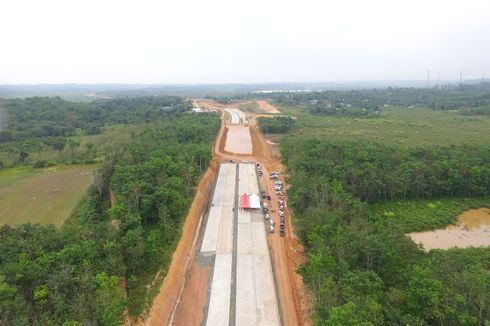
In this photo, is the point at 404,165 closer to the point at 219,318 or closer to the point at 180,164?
the point at 180,164

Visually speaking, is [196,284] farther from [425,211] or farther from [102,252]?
[425,211]

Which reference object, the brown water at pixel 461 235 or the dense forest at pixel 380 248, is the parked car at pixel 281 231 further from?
the brown water at pixel 461 235

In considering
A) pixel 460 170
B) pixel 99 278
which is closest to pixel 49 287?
pixel 99 278

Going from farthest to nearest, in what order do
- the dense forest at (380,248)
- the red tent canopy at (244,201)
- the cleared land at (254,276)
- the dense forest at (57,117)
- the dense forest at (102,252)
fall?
the dense forest at (57,117)
the red tent canopy at (244,201)
the cleared land at (254,276)
the dense forest at (102,252)
the dense forest at (380,248)

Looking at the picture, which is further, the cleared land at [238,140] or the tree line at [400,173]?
the cleared land at [238,140]

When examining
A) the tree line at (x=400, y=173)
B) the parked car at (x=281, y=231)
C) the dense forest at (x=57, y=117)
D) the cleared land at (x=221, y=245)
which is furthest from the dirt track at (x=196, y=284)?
the dense forest at (x=57, y=117)

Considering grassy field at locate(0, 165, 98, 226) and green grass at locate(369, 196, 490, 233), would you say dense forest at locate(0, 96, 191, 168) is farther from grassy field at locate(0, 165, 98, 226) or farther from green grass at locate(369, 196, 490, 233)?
green grass at locate(369, 196, 490, 233)
